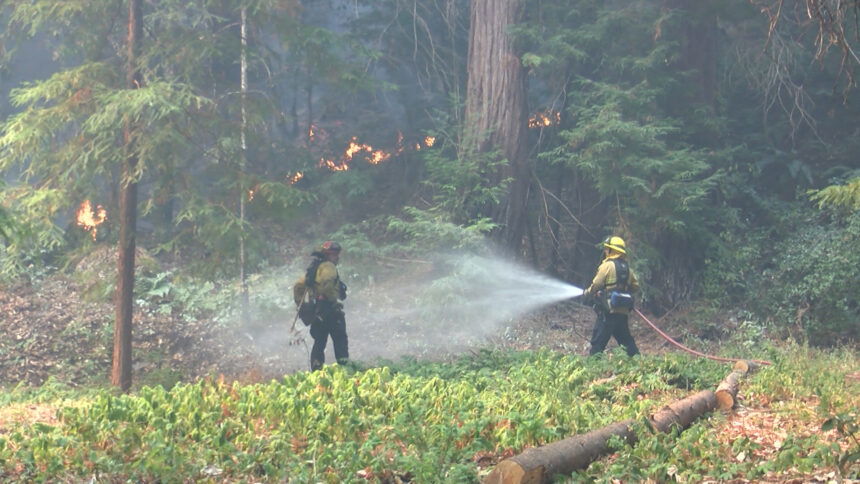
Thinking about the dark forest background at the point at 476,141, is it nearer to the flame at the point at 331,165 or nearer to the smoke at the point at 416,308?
the flame at the point at 331,165

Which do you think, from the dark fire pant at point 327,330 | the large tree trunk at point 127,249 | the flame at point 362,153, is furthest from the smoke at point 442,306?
the large tree trunk at point 127,249

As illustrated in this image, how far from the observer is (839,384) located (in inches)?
363

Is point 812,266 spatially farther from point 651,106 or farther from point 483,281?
point 483,281

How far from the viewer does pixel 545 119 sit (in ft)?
67.7

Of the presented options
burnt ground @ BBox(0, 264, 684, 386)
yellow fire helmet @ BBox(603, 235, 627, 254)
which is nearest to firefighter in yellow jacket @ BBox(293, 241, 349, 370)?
burnt ground @ BBox(0, 264, 684, 386)

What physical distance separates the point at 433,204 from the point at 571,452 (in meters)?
13.7

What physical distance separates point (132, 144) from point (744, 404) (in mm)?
9508

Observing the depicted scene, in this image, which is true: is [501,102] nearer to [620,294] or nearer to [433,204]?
[433,204]

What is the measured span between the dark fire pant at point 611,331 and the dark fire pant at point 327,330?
3.77 meters

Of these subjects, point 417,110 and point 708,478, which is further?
point 417,110

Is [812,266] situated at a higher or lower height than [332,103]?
lower

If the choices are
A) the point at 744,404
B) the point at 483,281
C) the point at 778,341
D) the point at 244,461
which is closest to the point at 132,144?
the point at 483,281

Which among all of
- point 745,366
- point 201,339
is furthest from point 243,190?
point 745,366

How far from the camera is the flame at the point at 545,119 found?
20203mm
